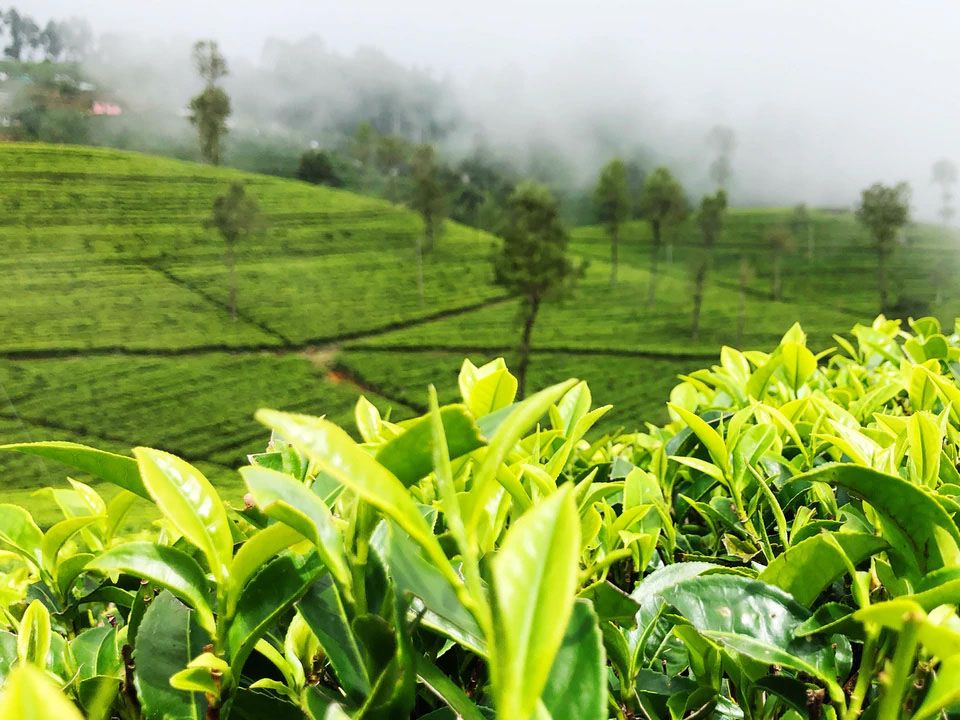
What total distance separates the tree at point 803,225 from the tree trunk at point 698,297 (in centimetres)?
199

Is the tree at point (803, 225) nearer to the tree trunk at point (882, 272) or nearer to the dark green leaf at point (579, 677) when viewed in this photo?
the tree trunk at point (882, 272)

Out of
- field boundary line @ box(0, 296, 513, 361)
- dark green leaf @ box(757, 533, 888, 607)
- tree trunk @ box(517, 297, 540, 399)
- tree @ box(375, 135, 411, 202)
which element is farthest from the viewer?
tree @ box(375, 135, 411, 202)

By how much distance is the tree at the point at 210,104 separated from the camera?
6.76 metres

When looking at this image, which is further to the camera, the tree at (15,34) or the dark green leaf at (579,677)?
the tree at (15,34)

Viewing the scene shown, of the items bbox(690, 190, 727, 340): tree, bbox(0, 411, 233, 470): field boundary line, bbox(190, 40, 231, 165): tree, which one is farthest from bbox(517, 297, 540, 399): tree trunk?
bbox(190, 40, 231, 165): tree

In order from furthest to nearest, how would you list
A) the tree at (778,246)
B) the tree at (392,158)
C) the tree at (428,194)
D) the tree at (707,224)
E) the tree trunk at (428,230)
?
the tree at (778,246), the tree at (707,224), the tree trunk at (428,230), the tree at (392,158), the tree at (428,194)

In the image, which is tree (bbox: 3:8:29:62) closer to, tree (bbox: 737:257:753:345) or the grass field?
the grass field

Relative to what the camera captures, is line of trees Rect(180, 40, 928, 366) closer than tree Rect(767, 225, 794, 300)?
Yes

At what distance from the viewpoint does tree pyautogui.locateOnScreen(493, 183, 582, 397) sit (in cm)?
806

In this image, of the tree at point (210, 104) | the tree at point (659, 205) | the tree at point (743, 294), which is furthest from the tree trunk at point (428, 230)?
the tree at point (743, 294)

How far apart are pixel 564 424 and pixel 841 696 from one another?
296 mm

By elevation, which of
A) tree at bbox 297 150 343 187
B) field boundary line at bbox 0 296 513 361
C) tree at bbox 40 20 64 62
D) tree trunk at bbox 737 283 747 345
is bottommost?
field boundary line at bbox 0 296 513 361

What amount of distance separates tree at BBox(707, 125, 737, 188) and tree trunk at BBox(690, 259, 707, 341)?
1.49 metres

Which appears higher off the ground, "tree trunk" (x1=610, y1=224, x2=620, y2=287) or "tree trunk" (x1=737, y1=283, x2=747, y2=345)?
"tree trunk" (x1=610, y1=224, x2=620, y2=287)
